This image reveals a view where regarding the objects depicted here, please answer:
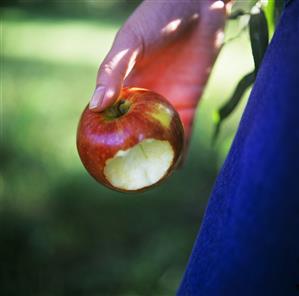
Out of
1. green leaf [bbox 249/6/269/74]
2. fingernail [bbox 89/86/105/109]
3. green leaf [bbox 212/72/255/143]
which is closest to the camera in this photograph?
fingernail [bbox 89/86/105/109]

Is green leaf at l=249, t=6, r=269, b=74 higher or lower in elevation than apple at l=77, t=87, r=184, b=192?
higher

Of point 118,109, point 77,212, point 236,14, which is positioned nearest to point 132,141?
point 118,109

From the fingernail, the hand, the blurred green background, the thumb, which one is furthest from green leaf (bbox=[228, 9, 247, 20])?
the fingernail

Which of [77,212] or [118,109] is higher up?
[118,109]

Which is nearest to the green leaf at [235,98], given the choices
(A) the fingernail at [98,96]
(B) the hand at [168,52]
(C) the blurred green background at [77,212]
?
(B) the hand at [168,52]

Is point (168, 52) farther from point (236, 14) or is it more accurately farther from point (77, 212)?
point (77, 212)

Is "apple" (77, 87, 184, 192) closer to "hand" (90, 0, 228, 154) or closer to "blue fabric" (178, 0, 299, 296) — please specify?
"hand" (90, 0, 228, 154)

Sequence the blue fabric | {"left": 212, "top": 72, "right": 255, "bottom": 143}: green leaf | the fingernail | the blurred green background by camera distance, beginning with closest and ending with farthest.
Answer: the blue fabric → the fingernail → {"left": 212, "top": 72, "right": 255, "bottom": 143}: green leaf → the blurred green background
